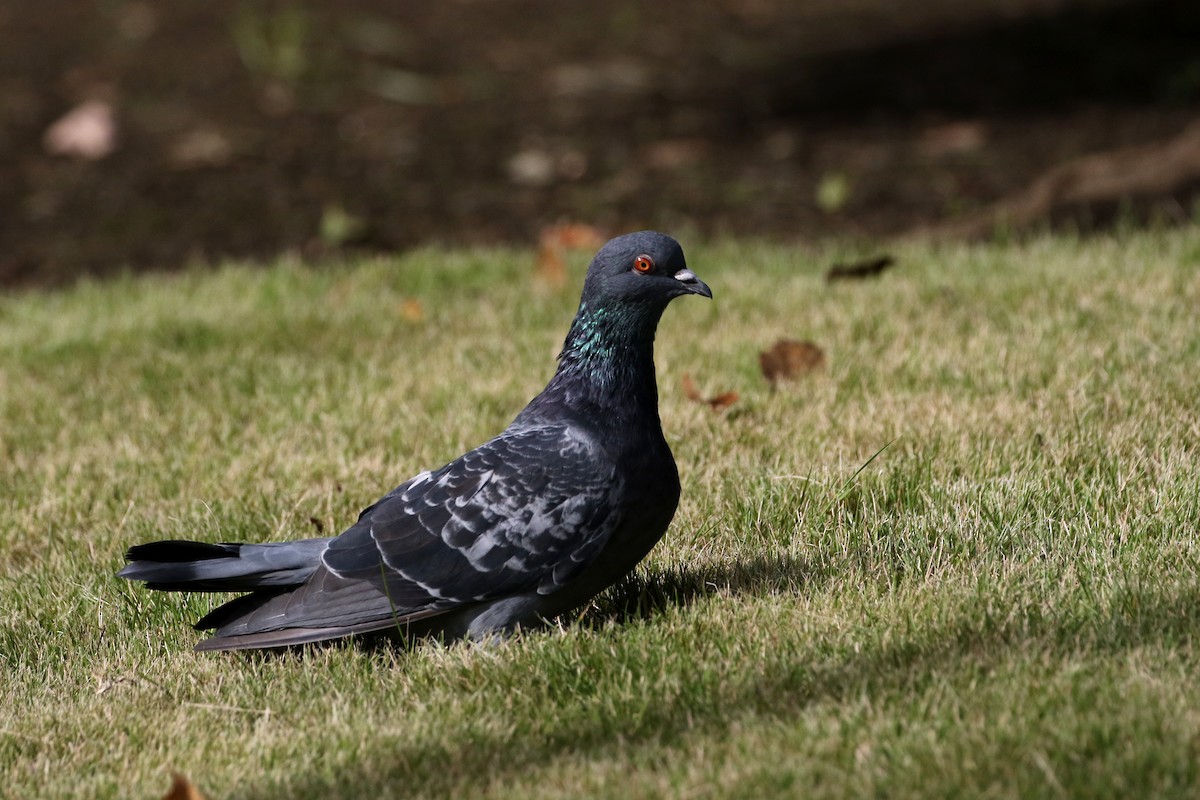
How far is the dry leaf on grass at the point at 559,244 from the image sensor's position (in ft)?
21.3

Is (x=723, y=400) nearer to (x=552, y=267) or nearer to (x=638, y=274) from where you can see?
(x=638, y=274)

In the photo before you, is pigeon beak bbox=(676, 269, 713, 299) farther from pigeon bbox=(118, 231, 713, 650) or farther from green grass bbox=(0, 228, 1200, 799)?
green grass bbox=(0, 228, 1200, 799)

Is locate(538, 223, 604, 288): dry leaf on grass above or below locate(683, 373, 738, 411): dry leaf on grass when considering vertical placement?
above

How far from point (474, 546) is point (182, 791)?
0.86m

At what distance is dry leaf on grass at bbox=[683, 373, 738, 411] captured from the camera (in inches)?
190

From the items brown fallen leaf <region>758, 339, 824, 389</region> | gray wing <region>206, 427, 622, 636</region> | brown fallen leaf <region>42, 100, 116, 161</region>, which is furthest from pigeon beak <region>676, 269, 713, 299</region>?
brown fallen leaf <region>42, 100, 116, 161</region>

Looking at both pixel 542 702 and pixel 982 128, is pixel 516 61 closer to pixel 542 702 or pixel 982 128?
pixel 982 128

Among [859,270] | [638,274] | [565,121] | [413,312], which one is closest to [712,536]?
[638,274]

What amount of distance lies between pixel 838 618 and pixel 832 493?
2.56ft

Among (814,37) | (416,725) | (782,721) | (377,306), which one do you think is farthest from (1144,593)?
(814,37)

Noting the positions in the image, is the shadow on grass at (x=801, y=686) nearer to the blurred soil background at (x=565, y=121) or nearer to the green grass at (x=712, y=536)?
the green grass at (x=712, y=536)

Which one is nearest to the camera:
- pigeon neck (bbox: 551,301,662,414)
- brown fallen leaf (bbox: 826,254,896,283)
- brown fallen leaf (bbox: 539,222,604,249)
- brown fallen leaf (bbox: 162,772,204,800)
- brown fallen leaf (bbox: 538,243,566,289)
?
brown fallen leaf (bbox: 162,772,204,800)

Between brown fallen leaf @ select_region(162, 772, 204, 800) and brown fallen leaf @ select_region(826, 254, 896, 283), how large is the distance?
411 centimetres

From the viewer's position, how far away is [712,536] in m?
3.85
